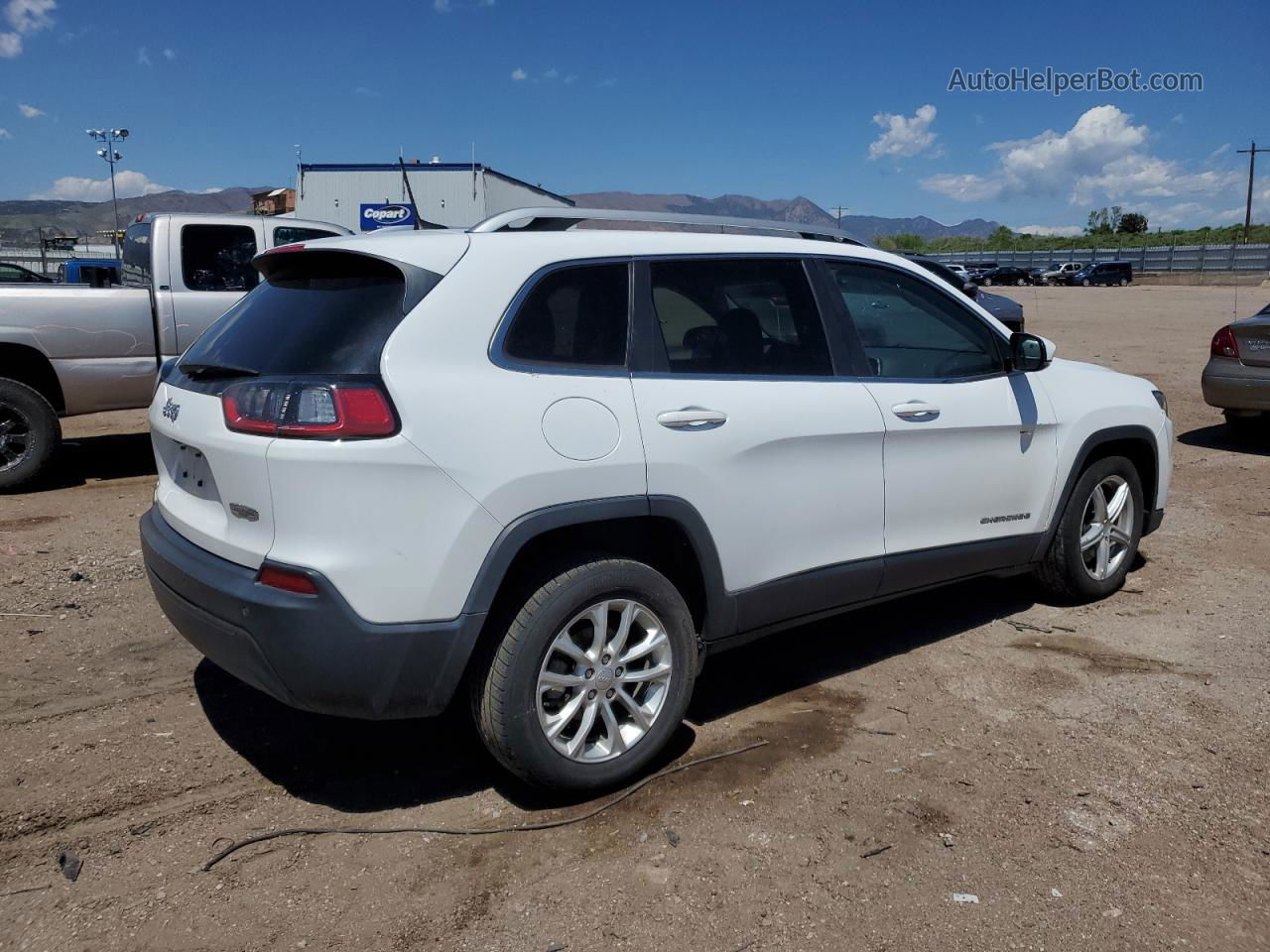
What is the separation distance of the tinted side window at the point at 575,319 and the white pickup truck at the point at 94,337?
510 centimetres

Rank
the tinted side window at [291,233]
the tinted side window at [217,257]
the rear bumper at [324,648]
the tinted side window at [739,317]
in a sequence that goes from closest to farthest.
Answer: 1. the rear bumper at [324,648]
2. the tinted side window at [739,317]
3. the tinted side window at [217,257]
4. the tinted side window at [291,233]

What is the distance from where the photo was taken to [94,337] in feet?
25.6

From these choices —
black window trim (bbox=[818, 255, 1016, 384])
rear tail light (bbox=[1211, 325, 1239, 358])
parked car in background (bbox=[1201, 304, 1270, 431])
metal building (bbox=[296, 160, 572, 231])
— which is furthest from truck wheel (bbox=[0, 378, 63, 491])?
metal building (bbox=[296, 160, 572, 231])

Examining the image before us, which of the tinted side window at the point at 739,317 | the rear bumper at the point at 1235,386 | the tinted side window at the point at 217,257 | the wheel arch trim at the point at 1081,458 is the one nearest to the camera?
the tinted side window at the point at 739,317

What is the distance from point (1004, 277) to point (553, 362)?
66.6m

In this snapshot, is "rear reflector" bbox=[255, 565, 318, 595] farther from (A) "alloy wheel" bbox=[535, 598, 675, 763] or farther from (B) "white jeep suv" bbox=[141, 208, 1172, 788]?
(A) "alloy wheel" bbox=[535, 598, 675, 763]

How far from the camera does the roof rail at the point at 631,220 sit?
3523 mm

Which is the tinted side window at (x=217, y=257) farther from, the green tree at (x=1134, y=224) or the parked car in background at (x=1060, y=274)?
the green tree at (x=1134, y=224)

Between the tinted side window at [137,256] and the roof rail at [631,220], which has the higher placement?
the tinted side window at [137,256]

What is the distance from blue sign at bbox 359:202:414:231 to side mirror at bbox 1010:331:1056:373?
17.8 meters

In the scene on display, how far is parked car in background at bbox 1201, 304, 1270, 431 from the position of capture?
9.44 meters

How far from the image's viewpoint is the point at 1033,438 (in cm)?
478

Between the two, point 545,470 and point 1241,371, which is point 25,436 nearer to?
point 545,470

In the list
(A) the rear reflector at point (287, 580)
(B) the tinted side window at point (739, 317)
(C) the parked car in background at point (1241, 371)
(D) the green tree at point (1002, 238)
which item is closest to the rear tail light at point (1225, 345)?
(C) the parked car in background at point (1241, 371)
